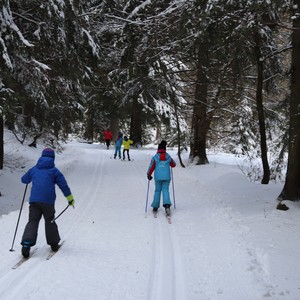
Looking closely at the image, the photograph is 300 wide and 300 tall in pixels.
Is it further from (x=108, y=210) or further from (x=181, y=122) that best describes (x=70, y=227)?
(x=181, y=122)

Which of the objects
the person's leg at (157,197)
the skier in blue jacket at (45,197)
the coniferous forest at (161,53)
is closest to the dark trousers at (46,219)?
the skier in blue jacket at (45,197)

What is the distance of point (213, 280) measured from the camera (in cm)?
525

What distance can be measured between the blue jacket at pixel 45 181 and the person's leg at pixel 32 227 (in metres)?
0.15

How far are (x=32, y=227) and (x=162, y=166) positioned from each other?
441 cm

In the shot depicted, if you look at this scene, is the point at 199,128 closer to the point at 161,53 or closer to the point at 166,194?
the point at 161,53

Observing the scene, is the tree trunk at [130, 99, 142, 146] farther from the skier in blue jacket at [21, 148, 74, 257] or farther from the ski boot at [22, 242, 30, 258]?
the ski boot at [22, 242, 30, 258]

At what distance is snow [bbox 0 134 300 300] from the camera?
4.92 meters

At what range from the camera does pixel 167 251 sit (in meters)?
6.43

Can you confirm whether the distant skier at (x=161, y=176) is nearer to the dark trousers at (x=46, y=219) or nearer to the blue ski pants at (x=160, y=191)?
the blue ski pants at (x=160, y=191)

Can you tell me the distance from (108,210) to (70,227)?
1901 mm

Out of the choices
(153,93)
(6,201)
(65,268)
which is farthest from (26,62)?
(153,93)

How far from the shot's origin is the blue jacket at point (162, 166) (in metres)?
9.71

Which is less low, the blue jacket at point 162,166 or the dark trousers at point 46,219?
the blue jacket at point 162,166

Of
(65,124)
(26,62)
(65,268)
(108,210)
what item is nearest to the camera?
(65,268)
